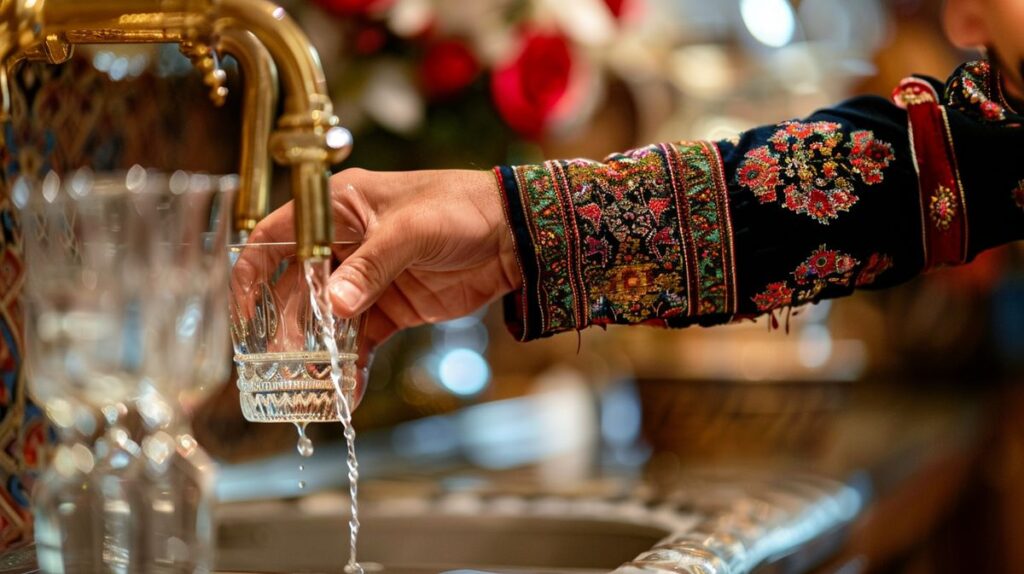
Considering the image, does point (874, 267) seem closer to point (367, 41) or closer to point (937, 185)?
point (937, 185)

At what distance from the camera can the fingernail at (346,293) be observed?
0.78 meters

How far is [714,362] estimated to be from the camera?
341 cm

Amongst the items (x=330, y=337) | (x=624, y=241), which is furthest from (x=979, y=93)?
(x=330, y=337)

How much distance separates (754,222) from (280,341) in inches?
17.2

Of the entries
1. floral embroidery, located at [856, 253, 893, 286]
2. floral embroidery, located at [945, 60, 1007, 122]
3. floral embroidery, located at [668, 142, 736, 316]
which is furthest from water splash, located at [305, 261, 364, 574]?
floral embroidery, located at [945, 60, 1007, 122]

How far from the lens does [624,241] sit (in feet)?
3.39

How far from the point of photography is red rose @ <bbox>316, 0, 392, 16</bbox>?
5.23 feet

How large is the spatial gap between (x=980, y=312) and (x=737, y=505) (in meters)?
3.24

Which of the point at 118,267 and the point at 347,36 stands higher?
the point at 347,36

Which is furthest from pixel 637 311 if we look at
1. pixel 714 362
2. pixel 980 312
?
pixel 980 312

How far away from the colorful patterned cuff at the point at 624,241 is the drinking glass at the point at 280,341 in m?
0.25

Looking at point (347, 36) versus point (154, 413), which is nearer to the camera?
point (154, 413)

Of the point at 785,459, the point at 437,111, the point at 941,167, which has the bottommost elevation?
the point at 785,459

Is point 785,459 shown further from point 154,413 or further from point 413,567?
point 154,413
